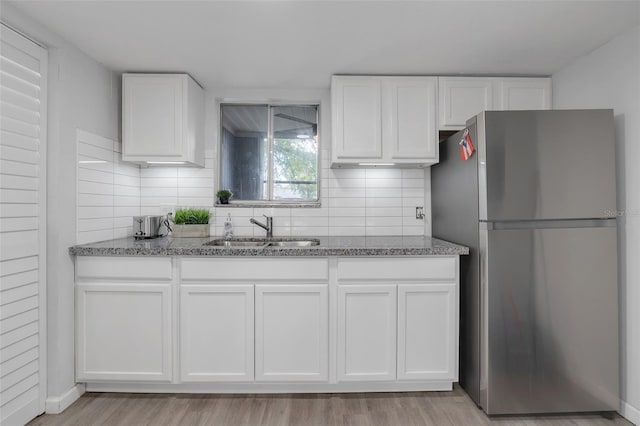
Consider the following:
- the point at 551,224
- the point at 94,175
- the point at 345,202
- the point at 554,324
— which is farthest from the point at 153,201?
the point at 554,324

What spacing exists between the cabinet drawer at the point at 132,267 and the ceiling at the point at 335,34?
4.33 ft

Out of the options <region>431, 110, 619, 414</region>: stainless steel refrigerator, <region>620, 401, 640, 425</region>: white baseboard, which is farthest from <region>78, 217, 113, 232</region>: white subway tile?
<region>620, 401, 640, 425</region>: white baseboard

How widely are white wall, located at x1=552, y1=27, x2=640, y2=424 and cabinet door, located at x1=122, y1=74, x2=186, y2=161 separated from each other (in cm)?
279

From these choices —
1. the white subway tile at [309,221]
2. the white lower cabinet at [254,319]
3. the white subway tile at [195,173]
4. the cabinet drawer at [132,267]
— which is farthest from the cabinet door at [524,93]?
the cabinet drawer at [132,267]

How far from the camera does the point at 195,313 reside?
2066mm

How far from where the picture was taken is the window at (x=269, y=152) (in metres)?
2.93

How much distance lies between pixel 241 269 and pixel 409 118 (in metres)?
1.59

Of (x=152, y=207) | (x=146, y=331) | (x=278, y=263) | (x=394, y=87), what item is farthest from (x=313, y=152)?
(x=146, y=331)

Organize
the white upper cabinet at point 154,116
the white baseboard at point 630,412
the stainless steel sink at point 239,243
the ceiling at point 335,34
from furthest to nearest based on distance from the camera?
the stainless steel sink at point 239,243 → the white upper cabinet at point 154,116 → the white baseboard at point 630,412 → the ceiling at point 335,34

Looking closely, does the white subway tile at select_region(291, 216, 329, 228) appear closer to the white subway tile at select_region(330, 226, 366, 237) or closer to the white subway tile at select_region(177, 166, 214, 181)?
the white subway tile at select_region(330, 226, 366, 237)

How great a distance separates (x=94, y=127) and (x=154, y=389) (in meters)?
1.76

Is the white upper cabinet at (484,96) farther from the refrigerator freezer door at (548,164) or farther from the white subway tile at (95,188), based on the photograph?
the white subway tile at (95,188)

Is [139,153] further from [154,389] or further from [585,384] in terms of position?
[585,384]

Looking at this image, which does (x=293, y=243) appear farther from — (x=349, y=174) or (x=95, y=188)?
(x=95, y=188)
